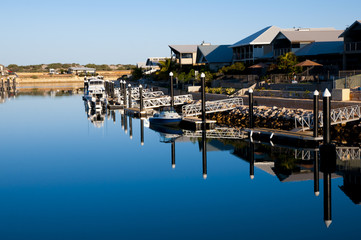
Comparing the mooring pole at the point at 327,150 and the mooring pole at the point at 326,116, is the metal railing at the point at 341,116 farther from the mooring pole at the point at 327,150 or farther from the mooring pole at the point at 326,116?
the mooring pole at the point at 326,116

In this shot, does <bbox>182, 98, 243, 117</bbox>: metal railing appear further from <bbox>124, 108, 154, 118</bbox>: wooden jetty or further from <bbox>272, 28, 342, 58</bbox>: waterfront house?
<bbox>272, 28, 342, 58</bbox>: waterfront house

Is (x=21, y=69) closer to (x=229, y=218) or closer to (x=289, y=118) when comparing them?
(x=289, y=118)

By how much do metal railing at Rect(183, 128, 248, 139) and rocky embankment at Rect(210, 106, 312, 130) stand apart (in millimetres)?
1844

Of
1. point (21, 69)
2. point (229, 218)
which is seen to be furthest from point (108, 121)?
point (21, 69)

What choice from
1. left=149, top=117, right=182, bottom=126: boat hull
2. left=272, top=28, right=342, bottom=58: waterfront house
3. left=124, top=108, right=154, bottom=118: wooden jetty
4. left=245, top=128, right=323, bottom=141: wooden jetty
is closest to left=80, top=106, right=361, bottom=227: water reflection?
left=245, top=128, right=323, bottom=141: wooden jetty

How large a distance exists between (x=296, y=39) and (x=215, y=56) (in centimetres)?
2117

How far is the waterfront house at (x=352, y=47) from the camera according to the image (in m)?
45.5

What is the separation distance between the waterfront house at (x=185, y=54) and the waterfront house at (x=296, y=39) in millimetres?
26322

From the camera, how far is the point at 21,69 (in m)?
195

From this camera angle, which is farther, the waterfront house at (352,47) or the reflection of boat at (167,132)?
the waterfront house at (352,47)

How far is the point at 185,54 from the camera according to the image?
8531 centimetres

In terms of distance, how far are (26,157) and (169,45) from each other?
192ft

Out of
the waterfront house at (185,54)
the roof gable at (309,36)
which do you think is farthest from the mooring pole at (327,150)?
the waterfront house at (185,54)

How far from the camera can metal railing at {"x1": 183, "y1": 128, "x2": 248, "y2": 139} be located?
1383 inches
